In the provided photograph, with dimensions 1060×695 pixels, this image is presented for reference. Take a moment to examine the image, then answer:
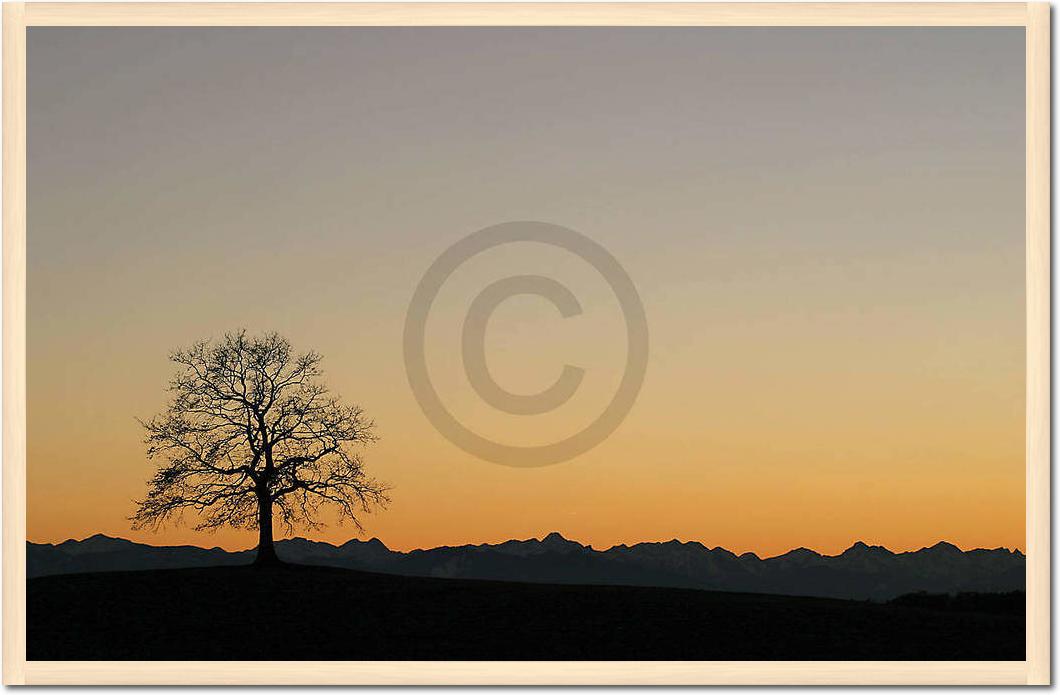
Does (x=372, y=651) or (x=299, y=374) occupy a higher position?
(x=299, y=374)

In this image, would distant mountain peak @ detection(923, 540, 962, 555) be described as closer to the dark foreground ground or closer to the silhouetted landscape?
the silhouetted landscape

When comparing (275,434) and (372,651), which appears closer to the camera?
(372,651)

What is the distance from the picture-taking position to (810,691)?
8406 mm

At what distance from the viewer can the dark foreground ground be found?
28.0ft

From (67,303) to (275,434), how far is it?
1.65 meters

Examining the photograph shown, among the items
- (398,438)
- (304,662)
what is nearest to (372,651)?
(304,662)

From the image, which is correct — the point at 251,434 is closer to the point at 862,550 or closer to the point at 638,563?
the point at 638,563

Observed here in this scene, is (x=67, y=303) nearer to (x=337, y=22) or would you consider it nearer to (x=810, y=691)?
(x=337, y=22)

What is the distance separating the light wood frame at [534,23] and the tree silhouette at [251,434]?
0.81 metres

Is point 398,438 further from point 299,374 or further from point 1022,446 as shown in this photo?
point 1022,446

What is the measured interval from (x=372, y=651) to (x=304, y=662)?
0.41m

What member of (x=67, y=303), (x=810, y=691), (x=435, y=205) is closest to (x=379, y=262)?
(x=435, y=205)

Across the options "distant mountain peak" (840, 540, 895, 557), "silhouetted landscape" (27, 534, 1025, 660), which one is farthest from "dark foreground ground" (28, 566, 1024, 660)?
"distant mountain peak" (840, 540, 895, 557)

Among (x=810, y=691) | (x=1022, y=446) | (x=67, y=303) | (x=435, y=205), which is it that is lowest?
(x=810, y=691)
